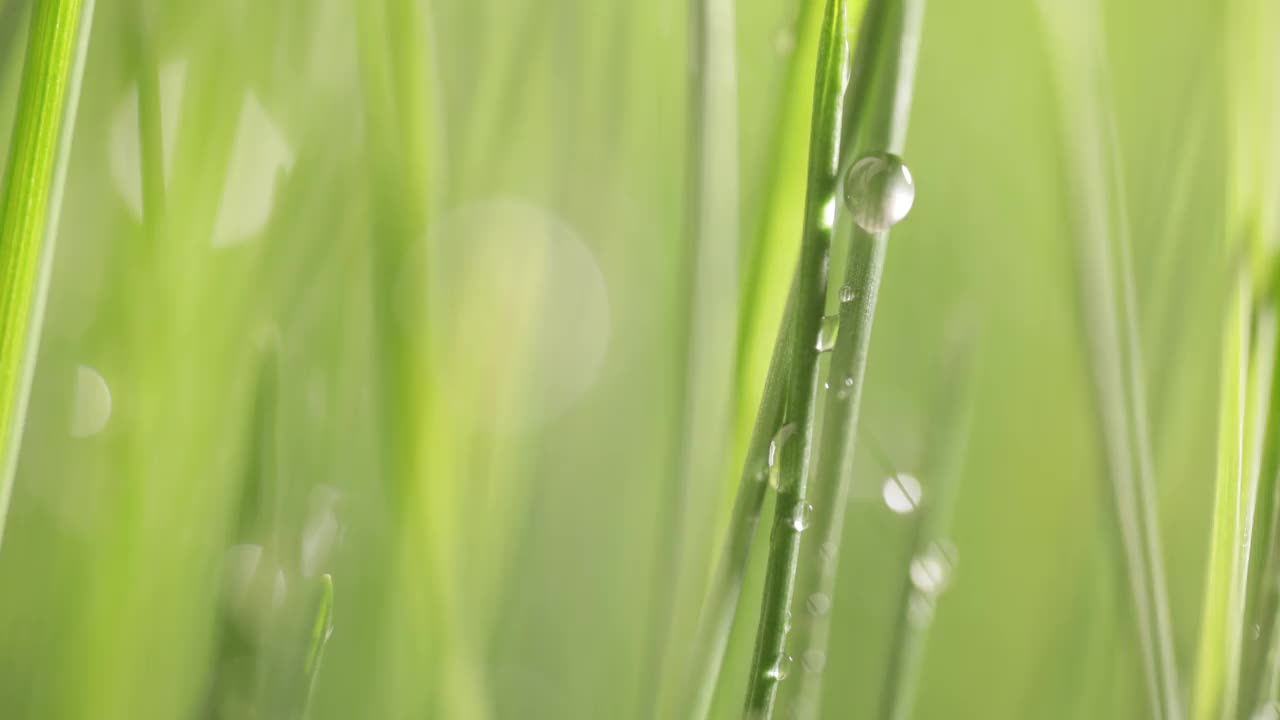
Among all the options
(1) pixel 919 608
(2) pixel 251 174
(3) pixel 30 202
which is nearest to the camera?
(3) pixel 30 202

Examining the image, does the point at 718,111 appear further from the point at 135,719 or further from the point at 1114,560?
the point at 135,719

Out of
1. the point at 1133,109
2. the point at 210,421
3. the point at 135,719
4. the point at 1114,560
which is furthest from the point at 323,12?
the point at 1133,109

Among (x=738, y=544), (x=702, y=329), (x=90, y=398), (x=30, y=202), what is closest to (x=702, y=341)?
(x=702, y=329)

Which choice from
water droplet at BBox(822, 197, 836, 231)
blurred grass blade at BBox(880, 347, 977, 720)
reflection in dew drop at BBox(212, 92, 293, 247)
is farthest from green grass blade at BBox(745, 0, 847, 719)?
reflection in dew drop at BBox(212, 92, 293, 247)

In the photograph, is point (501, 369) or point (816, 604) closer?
point (816, 604)

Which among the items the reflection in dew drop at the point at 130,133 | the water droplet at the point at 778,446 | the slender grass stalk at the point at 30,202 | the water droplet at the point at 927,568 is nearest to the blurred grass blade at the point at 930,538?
the water droplet at the point at 927,568

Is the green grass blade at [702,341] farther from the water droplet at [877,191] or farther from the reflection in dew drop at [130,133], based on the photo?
the reflection in dew drop at [130,133]

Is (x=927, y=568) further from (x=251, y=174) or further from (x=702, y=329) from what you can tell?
(x=251, y=174)
